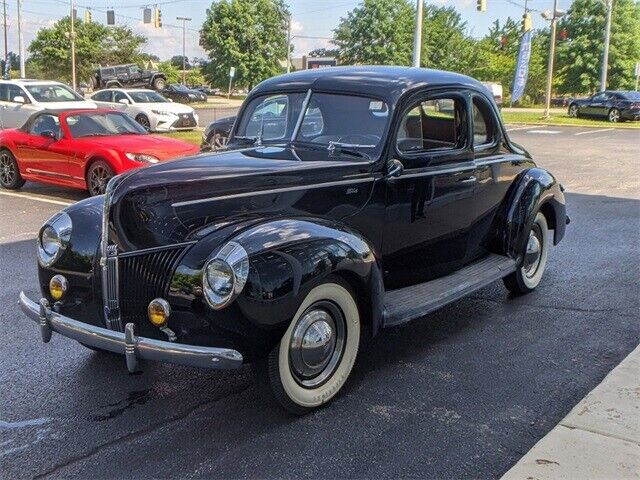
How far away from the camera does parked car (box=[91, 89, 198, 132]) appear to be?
71.5 feet

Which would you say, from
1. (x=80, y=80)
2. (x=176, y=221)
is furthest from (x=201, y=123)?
(x=80, y=80)

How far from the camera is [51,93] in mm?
19594

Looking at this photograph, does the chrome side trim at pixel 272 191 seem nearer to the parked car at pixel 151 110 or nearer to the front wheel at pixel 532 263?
the front wheel at pixel 532 263

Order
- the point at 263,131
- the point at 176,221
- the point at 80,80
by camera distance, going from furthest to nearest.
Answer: the point at 80,80
the point at 263,131
the point at 176,221

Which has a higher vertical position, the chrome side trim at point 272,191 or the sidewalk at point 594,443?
the chrome side trim at point 272,191

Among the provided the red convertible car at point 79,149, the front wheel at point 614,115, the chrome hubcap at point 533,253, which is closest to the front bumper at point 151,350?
the chrome hubcap at point 533,253

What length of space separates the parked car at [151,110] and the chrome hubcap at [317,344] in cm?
1837

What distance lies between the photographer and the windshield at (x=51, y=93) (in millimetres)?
19312

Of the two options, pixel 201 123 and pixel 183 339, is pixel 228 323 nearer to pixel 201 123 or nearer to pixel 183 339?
pixel 183 339

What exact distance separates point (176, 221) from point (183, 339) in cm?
64

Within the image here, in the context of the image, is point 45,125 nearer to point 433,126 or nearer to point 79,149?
point 79,149

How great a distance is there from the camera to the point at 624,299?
5.96 m

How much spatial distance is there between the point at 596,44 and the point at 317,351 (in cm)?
5597

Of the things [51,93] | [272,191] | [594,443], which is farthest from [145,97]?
[594,443]
